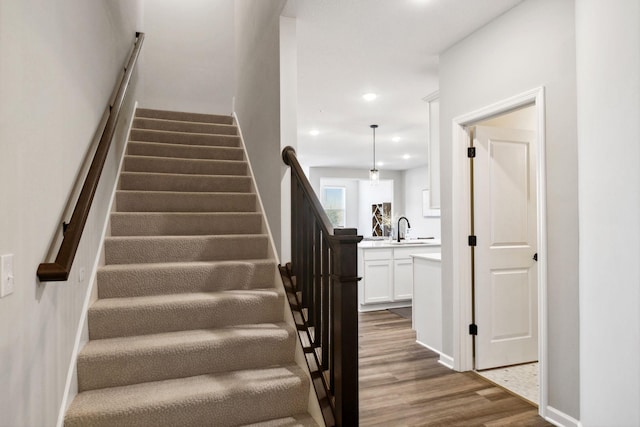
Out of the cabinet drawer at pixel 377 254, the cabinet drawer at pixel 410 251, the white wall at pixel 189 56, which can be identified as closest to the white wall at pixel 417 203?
the cabinet drawer at pixel 410 251

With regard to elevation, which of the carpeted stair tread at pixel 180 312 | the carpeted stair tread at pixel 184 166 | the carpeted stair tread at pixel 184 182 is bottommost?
the carpeted stair tread at pixel 180 312

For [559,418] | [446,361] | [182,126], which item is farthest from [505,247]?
[182,126]

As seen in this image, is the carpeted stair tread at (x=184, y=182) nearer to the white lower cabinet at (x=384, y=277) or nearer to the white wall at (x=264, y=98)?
the white wall at (x=264, y=98)

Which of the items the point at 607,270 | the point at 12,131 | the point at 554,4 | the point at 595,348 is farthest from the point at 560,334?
the point at 12,131

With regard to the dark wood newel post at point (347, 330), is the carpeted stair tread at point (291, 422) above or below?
below

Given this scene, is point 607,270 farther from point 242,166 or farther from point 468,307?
point 242,166

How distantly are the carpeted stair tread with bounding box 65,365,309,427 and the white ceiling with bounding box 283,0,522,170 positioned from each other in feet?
7.87

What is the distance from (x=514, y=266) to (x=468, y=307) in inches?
21.7

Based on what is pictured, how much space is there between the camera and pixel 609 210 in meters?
1.61

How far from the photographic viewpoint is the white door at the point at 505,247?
→ 10.4 feet

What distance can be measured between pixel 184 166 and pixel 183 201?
1.86ft

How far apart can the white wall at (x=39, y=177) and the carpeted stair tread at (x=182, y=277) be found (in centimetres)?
23

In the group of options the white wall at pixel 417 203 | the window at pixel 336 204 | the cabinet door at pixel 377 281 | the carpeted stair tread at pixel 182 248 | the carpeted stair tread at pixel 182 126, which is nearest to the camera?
the carpeted stair tread at pixel 182 248

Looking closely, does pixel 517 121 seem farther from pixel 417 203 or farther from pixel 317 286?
pixel 417 203
